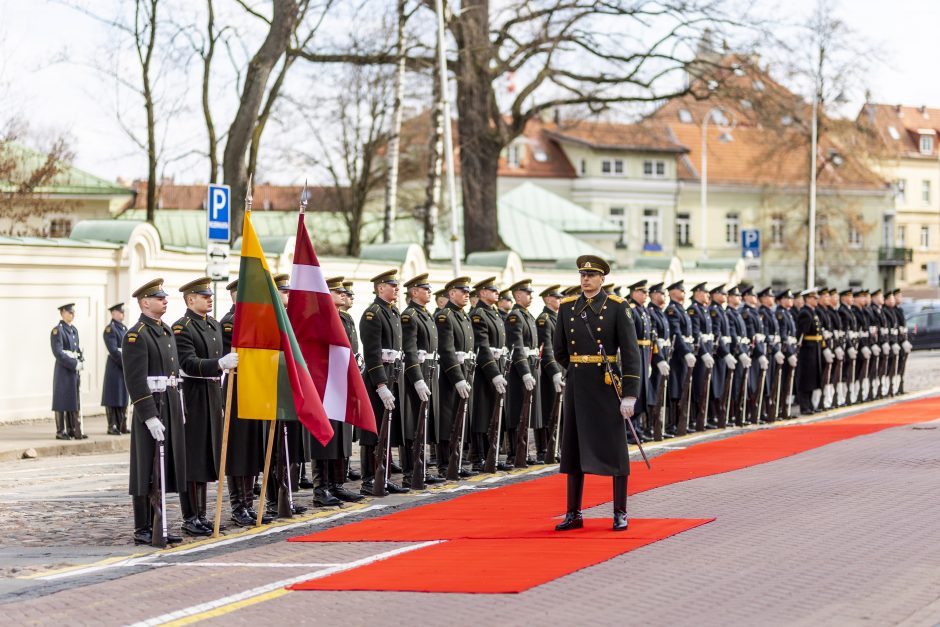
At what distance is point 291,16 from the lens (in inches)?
937

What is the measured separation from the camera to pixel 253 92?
77.7 feet

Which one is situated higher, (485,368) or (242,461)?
(485,368)

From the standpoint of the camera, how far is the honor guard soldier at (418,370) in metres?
12.9

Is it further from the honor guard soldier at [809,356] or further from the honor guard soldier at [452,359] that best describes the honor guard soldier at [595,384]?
the honor guard soldier at [809,356]

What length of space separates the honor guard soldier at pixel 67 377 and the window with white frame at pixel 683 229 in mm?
60314

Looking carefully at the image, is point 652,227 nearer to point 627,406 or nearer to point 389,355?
point 389,355

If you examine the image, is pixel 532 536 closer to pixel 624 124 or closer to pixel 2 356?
pixel 2 356

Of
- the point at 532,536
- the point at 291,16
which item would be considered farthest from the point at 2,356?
the point at 532,536

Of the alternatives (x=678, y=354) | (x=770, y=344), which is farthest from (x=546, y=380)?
(x=770, y=344)

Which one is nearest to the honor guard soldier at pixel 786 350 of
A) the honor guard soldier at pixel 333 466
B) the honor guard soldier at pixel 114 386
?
the honor guard soldier at pixel 114 386

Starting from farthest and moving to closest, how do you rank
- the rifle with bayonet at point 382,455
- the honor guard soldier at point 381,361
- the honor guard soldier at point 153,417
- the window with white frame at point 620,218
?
the window with white frame at point 620,218 → the honor guard soldier at point 381,361 → the rifle with bayonet at point 382,455 → the honor guard soldier at point 153,417

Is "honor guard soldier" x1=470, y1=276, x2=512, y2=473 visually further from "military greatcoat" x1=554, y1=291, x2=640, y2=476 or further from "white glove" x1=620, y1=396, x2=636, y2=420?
"white glove" x1=620, y1=396, x2=636, y2=420

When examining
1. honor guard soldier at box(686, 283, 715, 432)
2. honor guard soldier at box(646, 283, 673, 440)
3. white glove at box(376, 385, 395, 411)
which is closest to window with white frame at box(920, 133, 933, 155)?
honor guard soldier at box(686, 283, 715, 432)

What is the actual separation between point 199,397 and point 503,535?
2.64 m
